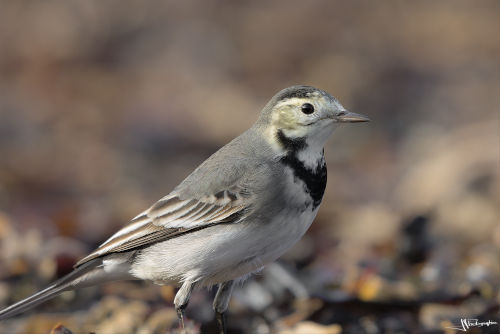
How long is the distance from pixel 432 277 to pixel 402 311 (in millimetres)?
886

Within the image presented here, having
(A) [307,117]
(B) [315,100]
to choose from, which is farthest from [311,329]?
(B) [315,100]

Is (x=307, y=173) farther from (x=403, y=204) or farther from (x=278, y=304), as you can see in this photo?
(x=403, y=204)

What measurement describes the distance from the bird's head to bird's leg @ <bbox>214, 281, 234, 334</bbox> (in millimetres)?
1175

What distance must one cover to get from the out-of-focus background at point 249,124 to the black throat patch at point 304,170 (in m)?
1.10

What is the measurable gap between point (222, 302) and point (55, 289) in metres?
1.22

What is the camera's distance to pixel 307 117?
5512mm

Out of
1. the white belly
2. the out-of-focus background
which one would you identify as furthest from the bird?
the out-of-focus background

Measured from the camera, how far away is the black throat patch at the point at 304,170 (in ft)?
17.6

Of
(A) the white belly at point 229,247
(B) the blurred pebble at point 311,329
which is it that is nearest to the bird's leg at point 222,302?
(A) the white belly at point 229,247

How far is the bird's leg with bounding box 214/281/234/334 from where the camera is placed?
18.9 feet

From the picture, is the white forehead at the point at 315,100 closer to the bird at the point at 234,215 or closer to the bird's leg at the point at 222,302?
the bird at the point at 234,215

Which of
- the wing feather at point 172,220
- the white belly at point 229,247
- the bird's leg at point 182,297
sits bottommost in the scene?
the bird's leg at point 182,297

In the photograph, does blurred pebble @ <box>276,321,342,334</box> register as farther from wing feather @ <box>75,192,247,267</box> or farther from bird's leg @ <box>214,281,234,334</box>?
wing feather @ <box>75,192,247,267</box>

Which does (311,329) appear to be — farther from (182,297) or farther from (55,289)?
(55,289)
